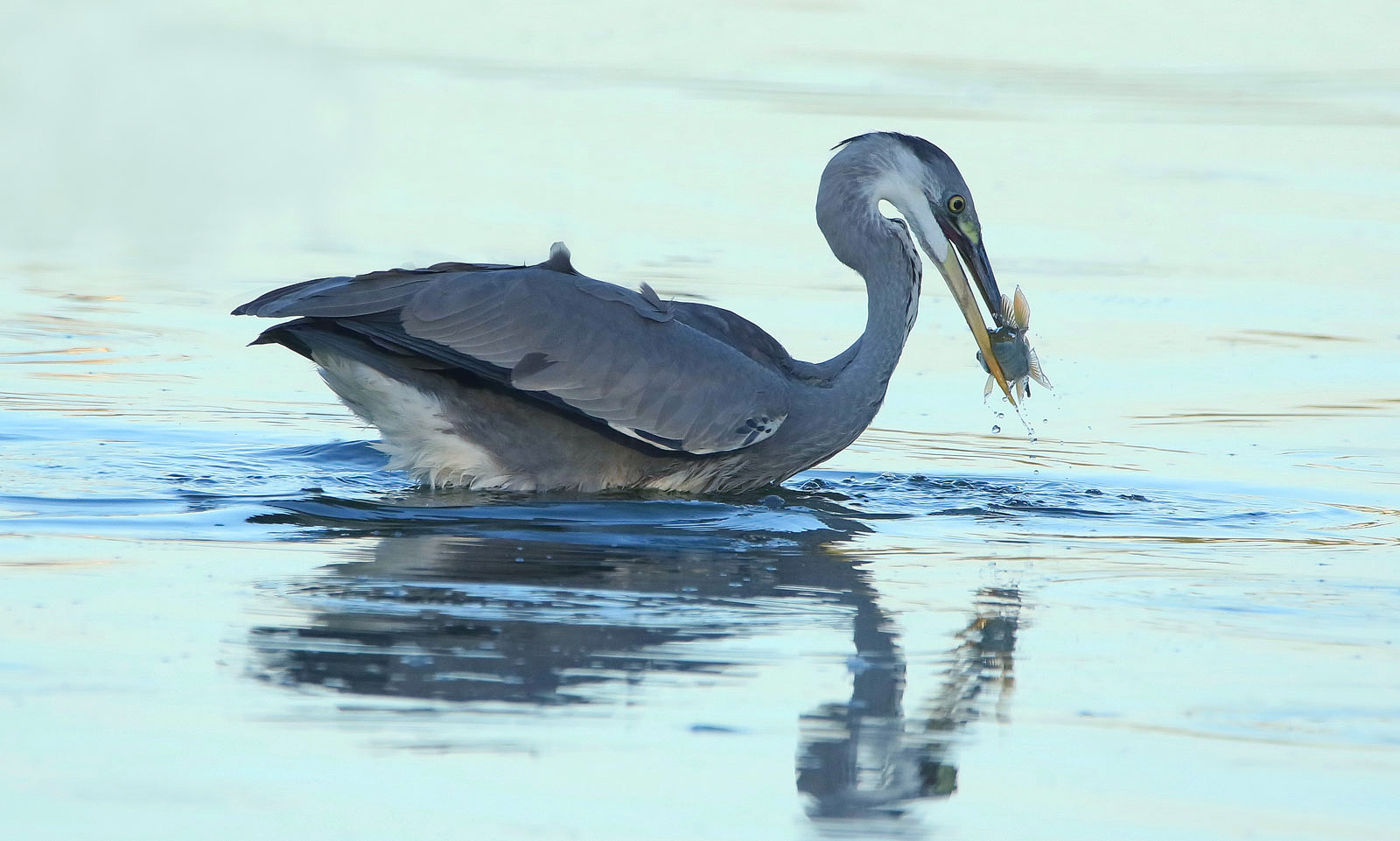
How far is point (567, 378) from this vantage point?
6.91 metres

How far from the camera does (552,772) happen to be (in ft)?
12.6

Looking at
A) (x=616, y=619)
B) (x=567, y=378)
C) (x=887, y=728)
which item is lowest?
(x=887, y=728)

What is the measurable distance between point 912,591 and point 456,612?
136 cm

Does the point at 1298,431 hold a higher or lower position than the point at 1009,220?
lower

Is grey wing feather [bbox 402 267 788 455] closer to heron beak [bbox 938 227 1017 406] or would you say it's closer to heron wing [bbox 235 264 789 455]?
heron wing [bbox 235 264 789 455]

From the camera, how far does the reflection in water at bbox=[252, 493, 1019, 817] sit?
424 cm

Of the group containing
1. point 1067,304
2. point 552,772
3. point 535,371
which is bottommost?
point 552,772

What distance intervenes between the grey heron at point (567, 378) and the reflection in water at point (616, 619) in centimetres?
42

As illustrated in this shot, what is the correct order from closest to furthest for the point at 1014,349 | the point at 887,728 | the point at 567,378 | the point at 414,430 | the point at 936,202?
1. the point at 887,728
2. the point at 567,378
3. the point at 414,430
4. the point at 1014,349
5. the point at 936,202

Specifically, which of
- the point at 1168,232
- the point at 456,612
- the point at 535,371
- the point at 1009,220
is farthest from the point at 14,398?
the point at 1168,232

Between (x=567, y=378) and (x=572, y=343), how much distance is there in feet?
0.44

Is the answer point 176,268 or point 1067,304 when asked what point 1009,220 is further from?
point 176,268

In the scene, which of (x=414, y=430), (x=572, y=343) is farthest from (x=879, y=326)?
(x=414, y=430)

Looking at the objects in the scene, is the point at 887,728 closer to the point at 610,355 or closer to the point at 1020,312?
the point at 610,355
